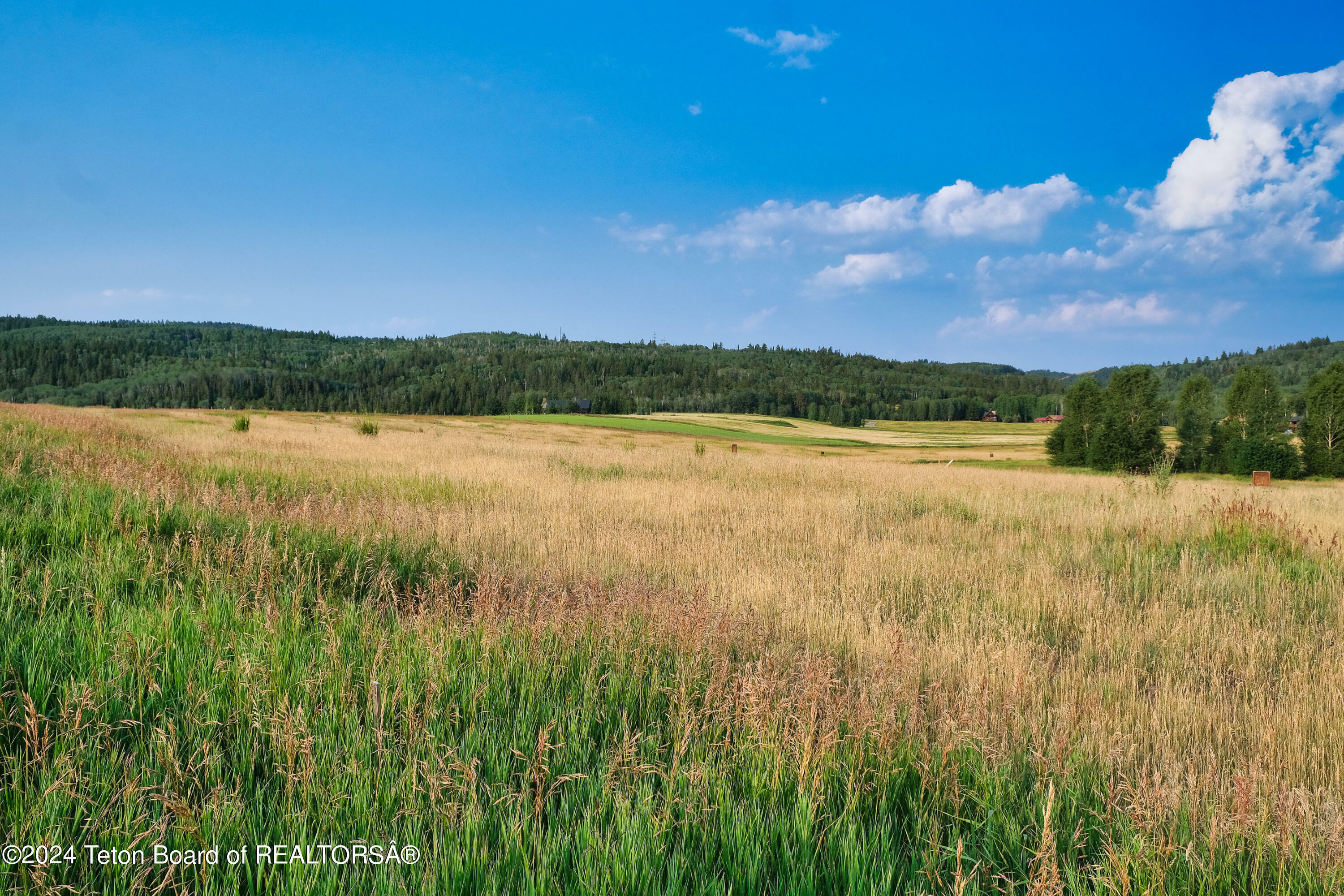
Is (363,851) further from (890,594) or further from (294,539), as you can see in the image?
(890,594)

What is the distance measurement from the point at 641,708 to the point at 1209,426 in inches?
3996

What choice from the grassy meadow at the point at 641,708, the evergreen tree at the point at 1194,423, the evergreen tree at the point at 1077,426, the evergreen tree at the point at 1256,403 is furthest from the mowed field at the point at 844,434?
the grassy meadow at the point at 641,708

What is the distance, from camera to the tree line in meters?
66.3

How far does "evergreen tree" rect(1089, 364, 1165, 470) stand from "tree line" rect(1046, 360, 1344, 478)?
0.29 feet

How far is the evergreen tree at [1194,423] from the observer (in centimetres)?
7819

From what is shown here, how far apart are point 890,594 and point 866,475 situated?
14.9m

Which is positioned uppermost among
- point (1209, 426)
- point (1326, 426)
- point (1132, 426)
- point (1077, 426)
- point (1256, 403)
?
point (1256, 403)

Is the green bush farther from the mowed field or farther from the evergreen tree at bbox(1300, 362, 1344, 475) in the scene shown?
the mowed field

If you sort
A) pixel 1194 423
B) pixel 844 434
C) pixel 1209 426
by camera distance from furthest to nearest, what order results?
pixel 844 434 < pixel 1194 423 < pixel 1209 426

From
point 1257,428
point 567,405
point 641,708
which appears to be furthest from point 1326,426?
point 567,405

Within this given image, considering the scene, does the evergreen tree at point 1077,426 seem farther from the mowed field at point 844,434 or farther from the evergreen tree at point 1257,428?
the evergreen tree at point 1257,428

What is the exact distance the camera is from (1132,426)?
2908 inches

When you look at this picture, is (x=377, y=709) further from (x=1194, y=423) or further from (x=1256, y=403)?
(x=1194, y=423)

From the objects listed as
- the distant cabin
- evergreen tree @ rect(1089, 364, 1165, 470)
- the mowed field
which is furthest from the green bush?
the distant cabin
